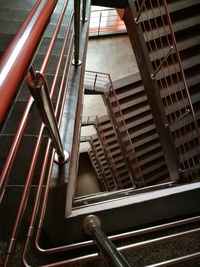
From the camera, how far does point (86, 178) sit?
295 inches

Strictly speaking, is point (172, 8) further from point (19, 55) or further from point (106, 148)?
point (106, 148)

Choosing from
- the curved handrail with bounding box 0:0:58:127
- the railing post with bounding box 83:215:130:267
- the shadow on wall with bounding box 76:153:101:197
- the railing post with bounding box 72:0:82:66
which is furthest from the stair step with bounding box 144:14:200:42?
the shadow on wall with bounding box 76:153:101:197

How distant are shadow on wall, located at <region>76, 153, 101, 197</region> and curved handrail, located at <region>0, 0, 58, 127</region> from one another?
22.1 feet

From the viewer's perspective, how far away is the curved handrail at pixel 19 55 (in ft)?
1.20

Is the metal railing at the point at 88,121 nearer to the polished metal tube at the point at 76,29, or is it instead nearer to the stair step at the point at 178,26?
the stair step at the point at 178,26

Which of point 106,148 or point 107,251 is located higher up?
point 107,251

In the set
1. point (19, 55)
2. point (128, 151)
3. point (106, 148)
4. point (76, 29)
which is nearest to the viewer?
point (19, 55)

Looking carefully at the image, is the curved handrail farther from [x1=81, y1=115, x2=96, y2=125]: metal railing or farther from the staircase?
[x1=81, y1=115, x2=96, y2=125]: metal railing

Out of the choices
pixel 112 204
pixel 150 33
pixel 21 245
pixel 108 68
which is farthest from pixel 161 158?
pixel 21 245

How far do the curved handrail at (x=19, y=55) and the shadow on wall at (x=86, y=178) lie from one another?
674cm

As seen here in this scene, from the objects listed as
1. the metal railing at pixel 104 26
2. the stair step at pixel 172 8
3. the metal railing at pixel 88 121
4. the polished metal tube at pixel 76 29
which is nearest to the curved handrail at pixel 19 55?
the polished metal tube at pixel 76 29

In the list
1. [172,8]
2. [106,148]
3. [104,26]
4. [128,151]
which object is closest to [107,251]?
[172,8]

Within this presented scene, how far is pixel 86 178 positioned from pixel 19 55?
722cm

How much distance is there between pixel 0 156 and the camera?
1.25m
